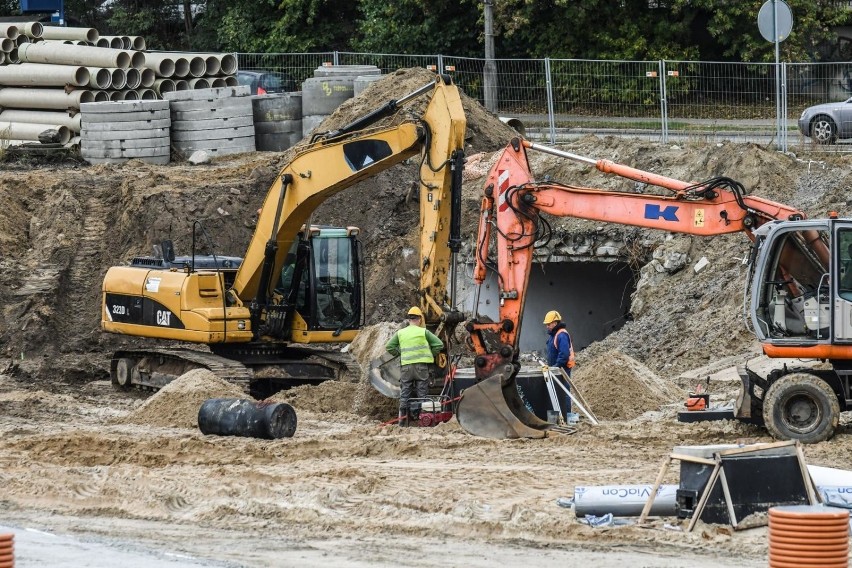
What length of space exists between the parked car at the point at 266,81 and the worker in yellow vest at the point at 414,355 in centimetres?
1642

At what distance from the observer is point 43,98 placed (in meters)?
27.5

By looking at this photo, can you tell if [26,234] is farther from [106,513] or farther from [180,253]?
[106,513]

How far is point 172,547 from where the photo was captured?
9914 millimetres

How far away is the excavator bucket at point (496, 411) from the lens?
555 inches

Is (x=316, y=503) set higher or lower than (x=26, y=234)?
lower

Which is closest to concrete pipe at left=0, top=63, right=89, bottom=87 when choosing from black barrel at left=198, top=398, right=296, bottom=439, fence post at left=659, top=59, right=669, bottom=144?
fence post at left=659, top=59, right=669, bottom=144

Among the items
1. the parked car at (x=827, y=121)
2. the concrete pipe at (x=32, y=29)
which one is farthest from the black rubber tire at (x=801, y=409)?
the concrete pipe at (x=32, y=29)

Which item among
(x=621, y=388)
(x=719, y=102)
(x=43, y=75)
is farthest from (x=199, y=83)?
(x=621, y=388)

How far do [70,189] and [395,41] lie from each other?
1131 cm

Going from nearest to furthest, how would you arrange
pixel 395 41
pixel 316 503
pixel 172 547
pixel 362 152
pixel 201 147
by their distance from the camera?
pixel 172 547 < pixel 316 503 < pixel 362 152 < pixel 201 147 < pixel 395 41

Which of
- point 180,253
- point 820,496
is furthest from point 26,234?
point 820,496

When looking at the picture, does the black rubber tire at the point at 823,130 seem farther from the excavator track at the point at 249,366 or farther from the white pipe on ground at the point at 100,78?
the white pipe on ground at the point at 100,78

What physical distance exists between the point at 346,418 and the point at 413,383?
1334mm

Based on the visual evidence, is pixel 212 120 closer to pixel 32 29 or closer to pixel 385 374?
pixel 32 29
